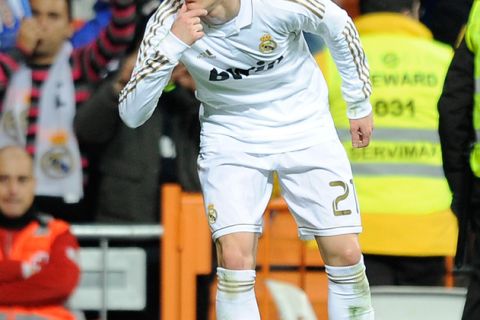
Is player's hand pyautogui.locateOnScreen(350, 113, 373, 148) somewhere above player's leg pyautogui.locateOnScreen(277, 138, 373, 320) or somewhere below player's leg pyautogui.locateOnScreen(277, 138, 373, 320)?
above

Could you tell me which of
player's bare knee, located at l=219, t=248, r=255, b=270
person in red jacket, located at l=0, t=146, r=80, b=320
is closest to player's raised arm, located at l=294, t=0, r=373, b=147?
player's bare knee, located at l=219, t=248, r=255, b=270

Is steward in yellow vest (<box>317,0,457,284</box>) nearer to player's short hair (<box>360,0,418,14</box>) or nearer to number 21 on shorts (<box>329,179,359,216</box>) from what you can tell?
player's short hair (<box>360,0,418,14</box>)

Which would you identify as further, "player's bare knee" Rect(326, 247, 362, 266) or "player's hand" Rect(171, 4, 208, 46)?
"player's bare knee" Rect(326, 247, 362, 266)

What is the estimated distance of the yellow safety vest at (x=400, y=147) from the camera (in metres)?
7.78

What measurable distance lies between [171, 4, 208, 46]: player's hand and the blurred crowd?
1.39 meters

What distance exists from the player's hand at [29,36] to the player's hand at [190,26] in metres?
2.49

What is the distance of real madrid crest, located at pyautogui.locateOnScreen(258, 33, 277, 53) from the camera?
20.4ft

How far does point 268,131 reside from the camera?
6406mm

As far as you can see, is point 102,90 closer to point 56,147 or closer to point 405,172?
point 56,147

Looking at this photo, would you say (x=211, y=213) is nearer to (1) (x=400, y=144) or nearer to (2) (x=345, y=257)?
(2) (x=345, y=257)

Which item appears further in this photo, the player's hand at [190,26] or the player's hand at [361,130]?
the player's hand at [361,130]

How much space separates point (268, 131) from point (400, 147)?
1.56m

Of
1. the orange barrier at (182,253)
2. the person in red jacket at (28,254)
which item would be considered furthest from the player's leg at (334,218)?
the person in red jacket at (28,254)

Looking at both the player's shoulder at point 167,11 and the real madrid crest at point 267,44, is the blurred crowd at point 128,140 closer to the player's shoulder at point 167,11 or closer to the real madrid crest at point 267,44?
the player's shoulder at point 167,11
